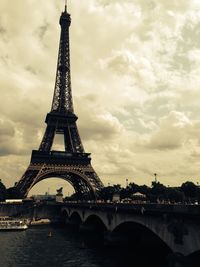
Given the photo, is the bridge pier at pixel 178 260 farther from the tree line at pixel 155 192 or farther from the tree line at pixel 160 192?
the tree line at pixel 155 192

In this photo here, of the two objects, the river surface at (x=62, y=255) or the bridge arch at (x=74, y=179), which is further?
→ the bridge arch at (x=74, y=179)

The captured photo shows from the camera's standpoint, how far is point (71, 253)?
175 feet

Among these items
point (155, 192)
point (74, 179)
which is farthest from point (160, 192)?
point (74, 179)

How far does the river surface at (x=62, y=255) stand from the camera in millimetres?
→ 44875

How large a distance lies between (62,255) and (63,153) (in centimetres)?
8012

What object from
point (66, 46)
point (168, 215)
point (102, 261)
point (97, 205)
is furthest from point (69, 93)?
point (168, 215)

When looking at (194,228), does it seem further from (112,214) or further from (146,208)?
(112,214)

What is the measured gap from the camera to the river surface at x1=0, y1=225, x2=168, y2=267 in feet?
147

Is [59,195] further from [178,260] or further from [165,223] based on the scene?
[178,260]

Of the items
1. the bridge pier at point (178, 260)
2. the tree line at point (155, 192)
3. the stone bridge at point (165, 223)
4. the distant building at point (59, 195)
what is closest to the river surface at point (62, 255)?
the stone bridge at point (165, 223)

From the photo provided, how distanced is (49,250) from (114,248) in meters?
11.6

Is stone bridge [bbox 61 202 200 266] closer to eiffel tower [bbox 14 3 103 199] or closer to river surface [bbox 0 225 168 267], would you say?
river surface [bbox 0 225 168 267]

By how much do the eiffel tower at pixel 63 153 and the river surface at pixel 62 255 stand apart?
185ft

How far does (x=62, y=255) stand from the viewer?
2028 inches
